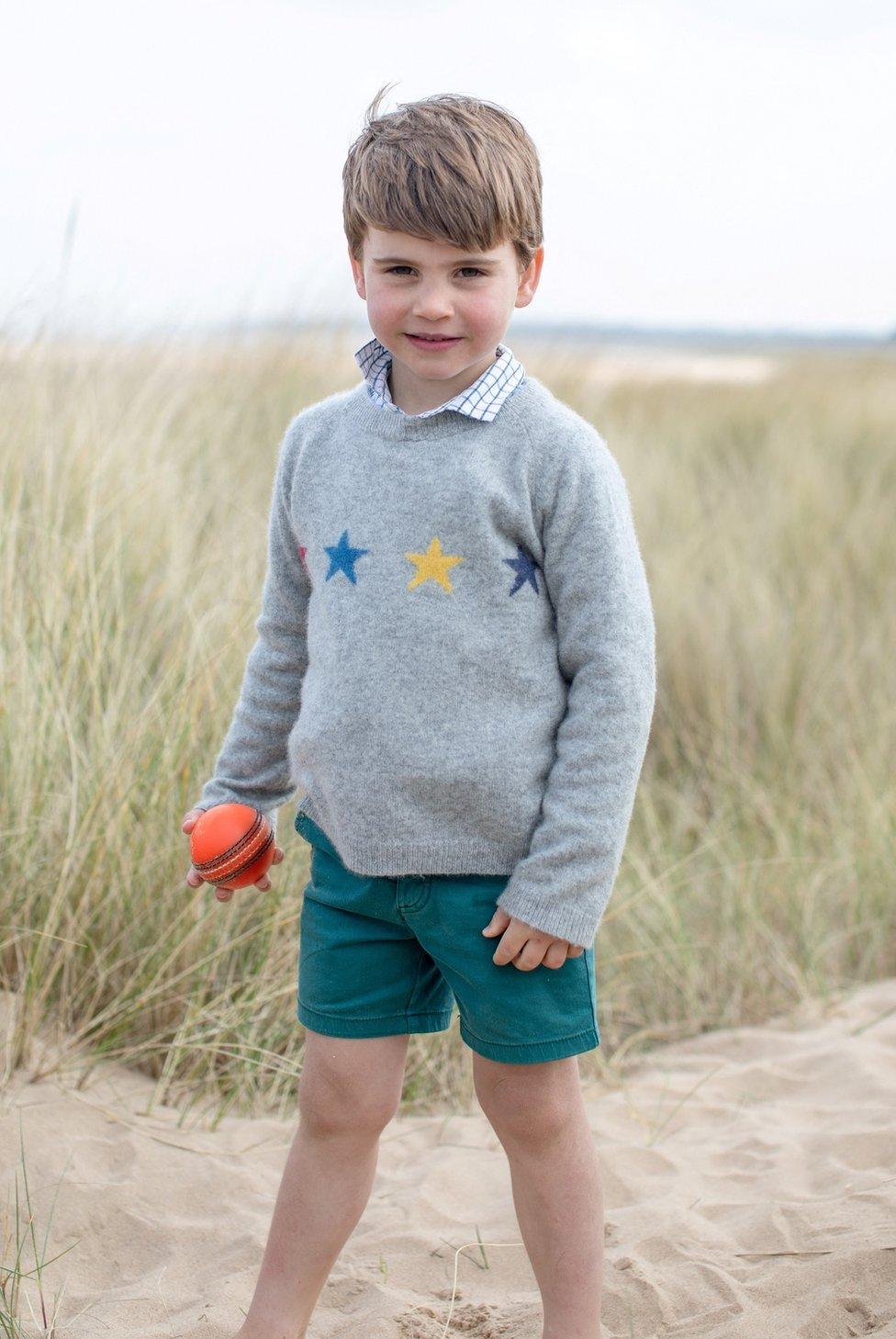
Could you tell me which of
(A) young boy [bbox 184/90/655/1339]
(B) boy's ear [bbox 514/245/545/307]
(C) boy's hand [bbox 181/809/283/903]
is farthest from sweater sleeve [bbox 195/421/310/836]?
(B) boy's ear [bbox 514/245/545/307]

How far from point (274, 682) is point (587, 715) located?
0.55 m

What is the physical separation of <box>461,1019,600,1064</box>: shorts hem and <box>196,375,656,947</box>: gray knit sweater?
157 mm

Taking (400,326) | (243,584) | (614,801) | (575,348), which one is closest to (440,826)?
(614,801)

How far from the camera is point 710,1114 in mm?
2941

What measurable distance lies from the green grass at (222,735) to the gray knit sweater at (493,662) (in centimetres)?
103

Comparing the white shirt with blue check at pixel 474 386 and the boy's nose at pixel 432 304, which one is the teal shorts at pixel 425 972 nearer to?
the white shirt with blue check at pixel 474 386

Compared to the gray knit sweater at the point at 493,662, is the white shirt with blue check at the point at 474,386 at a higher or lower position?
higher

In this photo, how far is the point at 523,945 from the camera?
5.70 feet

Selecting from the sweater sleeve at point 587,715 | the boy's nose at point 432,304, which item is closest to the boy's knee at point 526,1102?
the sweater sleeve at point 587,715

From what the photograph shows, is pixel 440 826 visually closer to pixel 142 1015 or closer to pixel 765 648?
pixel 142 1015

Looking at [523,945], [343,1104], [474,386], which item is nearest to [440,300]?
[474,386]

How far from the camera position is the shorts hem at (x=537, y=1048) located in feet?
5.82

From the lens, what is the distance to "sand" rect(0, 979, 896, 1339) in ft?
7.04

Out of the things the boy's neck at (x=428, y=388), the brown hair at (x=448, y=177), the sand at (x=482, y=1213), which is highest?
the brown hair at (x=448, y=177)
